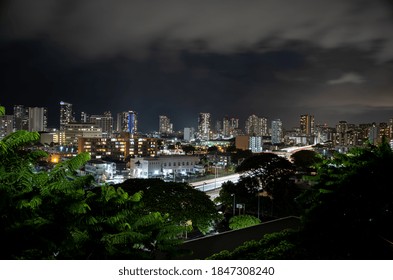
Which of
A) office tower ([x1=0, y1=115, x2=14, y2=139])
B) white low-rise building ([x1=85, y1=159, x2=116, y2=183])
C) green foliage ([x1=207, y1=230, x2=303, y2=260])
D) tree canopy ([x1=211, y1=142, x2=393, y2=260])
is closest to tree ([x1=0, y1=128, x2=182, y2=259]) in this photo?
green foliage ([x1=207, y1=230, x2=303, y2=260])

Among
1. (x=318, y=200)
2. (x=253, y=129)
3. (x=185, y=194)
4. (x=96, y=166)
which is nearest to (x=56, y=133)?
(x=96, y=166)

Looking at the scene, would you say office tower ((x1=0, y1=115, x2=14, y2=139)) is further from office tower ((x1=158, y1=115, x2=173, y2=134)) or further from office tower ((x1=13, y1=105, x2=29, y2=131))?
office tower ((x1=158, y1=115, x2=173, y2=134))

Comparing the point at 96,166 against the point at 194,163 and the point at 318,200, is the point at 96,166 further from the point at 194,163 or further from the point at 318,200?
the point at 318,200

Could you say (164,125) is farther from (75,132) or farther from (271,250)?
(271,250)

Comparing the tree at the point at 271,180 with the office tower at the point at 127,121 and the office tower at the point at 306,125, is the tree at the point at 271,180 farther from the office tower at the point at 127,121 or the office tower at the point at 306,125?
the office tower at the point at 306,125

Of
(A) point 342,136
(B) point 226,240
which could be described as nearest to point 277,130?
(A) point 342,136

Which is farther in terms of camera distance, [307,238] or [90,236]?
[307,238]
